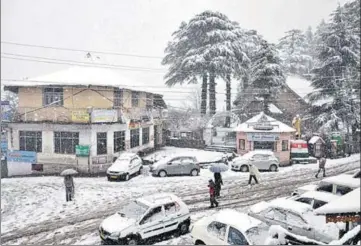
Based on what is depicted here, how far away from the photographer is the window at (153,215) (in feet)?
14.2

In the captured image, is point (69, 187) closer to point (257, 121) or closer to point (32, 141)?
point (32, 141)

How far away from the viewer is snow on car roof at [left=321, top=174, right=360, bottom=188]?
143 inches

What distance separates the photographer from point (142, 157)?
4617mm

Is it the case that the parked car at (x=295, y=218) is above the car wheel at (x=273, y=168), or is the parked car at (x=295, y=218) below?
below

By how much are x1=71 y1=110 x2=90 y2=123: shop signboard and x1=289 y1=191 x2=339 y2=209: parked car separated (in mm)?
2409

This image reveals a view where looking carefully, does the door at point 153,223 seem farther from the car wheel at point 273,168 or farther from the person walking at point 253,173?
the car wheel at point 273,168

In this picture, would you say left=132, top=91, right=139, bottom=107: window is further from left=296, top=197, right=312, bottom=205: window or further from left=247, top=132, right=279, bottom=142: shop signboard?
left=296, top=197, right=312, bottom=205: window

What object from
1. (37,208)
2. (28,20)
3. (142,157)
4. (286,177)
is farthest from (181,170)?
(28,20)

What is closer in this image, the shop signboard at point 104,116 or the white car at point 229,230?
the white car at point 229,230

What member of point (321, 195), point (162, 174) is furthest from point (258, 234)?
point (162, 174)

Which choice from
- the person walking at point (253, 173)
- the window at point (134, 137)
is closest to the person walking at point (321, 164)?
the person walking at point (253, 173)

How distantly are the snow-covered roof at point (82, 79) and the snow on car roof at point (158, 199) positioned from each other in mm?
1232

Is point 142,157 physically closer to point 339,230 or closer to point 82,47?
point 82,47

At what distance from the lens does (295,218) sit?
382cm
